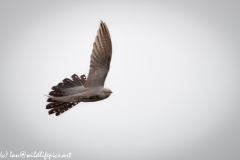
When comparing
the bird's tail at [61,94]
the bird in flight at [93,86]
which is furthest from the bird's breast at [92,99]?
the bird's tail at [61,94]

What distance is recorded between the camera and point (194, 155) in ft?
590

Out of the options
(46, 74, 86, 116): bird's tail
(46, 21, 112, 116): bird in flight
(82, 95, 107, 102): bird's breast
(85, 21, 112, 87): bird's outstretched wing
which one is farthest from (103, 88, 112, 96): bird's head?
(46, 74, 86, 116): bird's tail

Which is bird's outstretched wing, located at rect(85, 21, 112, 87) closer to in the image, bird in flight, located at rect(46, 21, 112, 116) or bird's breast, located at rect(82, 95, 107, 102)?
bird in flight, located at rect(46, 21, 112, 116)

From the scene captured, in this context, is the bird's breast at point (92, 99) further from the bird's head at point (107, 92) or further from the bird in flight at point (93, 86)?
the bird's head at point (107, 92)

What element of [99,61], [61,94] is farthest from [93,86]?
[61,94]

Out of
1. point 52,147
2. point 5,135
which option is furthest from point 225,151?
point 5,135

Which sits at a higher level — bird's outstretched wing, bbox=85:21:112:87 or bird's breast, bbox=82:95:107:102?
bird's outstretched wing, bbox=85:21:112:87

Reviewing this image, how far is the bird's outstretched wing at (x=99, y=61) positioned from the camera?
38.5 feet

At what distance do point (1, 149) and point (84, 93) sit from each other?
448 ft

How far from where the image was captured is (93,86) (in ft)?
38.7

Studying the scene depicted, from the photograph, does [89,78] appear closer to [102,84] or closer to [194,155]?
[102,84]

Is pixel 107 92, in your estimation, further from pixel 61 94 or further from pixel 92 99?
pixel 61 94

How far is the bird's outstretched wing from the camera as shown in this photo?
38.5 ft

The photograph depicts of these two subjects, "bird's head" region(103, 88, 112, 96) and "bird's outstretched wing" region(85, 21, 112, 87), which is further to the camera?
"bird's outstretched wing" region(85, 21, 112, 87)
